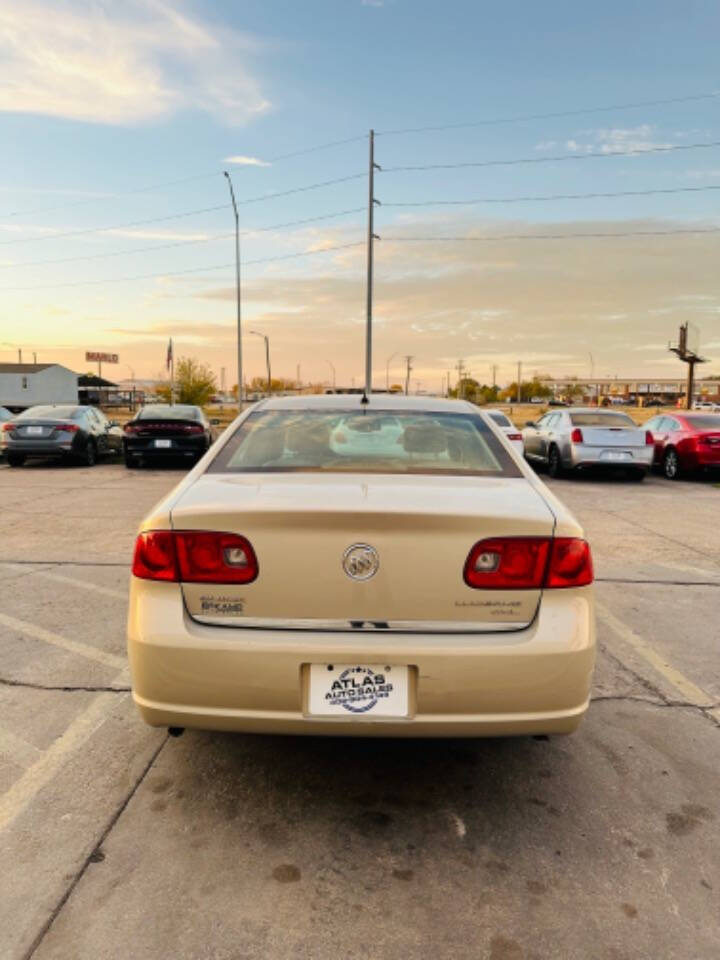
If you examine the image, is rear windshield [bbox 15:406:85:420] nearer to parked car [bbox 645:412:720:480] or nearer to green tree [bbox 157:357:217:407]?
parked car [bbox 645:412:720:480]

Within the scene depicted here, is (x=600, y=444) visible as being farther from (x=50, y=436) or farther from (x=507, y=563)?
(x=507, y=563)

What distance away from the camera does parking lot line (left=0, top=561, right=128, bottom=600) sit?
535cm

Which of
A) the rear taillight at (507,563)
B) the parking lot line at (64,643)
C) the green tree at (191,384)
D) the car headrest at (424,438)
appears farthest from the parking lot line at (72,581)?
the green tree at (191,384)

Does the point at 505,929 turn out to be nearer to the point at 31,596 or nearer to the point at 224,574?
the point at 224,574

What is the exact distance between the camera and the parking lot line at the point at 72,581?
5.35 meters

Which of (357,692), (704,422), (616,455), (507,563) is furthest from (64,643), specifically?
(704,422)

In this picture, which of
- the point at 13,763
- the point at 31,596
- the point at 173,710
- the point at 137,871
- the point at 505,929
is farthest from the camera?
the point at 31,596

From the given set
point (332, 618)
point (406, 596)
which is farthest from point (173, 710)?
point (406, 596)

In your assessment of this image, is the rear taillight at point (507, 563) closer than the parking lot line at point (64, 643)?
Yes

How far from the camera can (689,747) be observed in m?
3.12

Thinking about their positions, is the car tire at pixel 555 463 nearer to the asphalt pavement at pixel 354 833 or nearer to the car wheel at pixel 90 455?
the car wheel at pixel 90 455

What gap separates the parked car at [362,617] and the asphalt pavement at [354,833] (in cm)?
41

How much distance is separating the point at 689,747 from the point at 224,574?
2.20 meters

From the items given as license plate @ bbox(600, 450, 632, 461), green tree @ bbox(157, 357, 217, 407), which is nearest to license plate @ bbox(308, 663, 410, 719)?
license plate @ bbox(600, 450, 632, 461)
